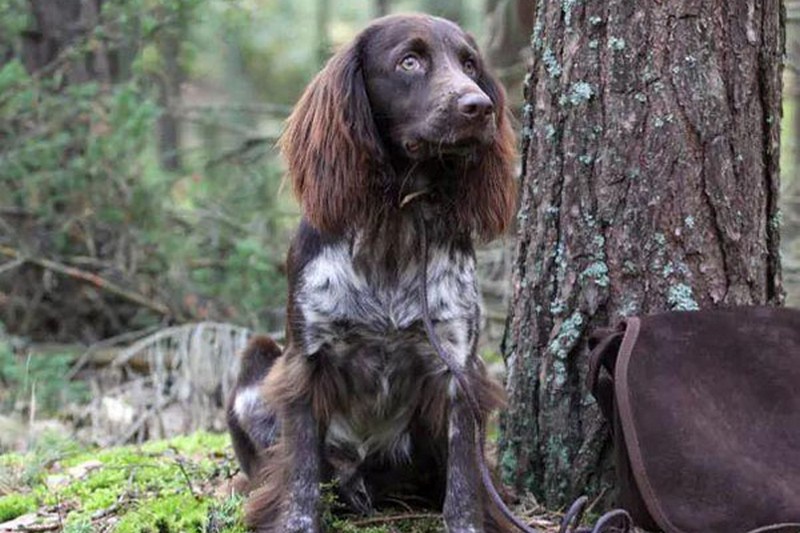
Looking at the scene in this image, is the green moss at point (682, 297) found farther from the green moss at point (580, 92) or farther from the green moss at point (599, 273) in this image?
the green moss at point (580, 92)

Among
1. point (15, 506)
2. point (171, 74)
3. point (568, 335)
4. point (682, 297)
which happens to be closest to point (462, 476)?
point (568, 335)

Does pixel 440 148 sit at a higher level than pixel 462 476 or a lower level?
higher

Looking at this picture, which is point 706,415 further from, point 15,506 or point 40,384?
point 40,384

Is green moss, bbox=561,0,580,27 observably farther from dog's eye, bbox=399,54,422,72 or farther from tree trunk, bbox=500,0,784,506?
dog's eye, bbox=399,54,422,72

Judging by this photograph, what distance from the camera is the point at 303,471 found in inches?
149

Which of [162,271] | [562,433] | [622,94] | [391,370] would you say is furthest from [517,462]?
[162,271]

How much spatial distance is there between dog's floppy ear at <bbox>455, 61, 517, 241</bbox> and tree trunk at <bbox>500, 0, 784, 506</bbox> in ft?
0.79

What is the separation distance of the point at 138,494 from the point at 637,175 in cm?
238

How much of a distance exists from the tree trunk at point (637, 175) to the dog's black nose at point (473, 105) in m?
0.70

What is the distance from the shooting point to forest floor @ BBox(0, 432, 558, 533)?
3944 millimetres

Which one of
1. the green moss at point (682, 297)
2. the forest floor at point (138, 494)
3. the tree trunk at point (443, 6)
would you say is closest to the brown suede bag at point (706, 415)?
the green moss at point (682, 297)

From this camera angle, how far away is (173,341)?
24.5 ft

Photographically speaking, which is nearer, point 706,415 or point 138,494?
point 706,415

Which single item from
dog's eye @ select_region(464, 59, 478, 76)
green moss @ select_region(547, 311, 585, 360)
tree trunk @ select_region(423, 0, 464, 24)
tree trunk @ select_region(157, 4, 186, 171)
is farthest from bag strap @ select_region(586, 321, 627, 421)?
tree trunk @ select_region(423, 0, 464, 24)
